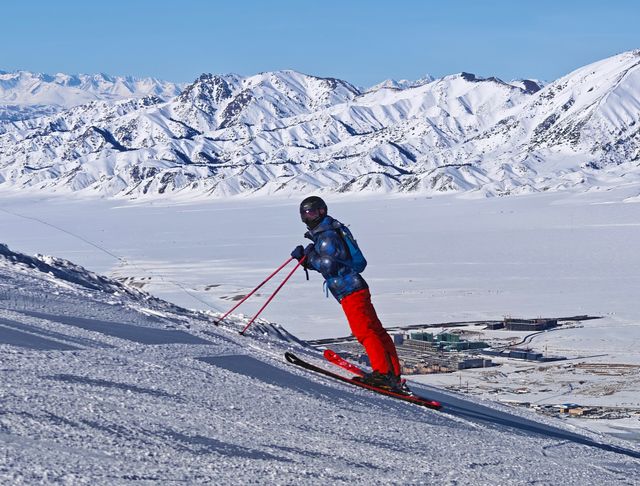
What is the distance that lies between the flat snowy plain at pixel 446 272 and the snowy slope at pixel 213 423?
20 cm

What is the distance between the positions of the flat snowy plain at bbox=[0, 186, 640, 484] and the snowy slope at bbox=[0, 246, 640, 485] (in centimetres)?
20

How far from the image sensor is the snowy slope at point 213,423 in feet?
15.9

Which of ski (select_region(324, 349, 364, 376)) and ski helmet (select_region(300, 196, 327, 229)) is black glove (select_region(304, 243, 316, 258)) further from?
ski (select_region(324, 349, 364, 376))

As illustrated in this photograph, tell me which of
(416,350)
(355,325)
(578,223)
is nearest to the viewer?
(355,325)

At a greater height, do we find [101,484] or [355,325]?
[355,325]

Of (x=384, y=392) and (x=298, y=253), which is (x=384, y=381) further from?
(x=298, y=253)

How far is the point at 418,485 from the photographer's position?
5203 mm

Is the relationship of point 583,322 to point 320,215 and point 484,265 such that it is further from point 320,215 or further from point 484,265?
point 320,215

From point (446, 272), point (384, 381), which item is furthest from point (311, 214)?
point (446, 272)

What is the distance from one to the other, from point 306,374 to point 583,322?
49646 millimetres

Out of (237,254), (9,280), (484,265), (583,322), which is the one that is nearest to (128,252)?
(237,254)

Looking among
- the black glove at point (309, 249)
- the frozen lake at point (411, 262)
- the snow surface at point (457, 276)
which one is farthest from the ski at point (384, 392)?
the frozen lake at point (411, 262)

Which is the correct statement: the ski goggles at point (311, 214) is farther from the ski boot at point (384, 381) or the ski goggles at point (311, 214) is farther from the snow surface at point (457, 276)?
the snow surface at point (457, 276)

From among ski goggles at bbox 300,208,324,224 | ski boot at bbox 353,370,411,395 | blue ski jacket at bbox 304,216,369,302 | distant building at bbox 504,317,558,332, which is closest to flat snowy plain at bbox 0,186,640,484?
ski boot at bbox 353,370,411,395
